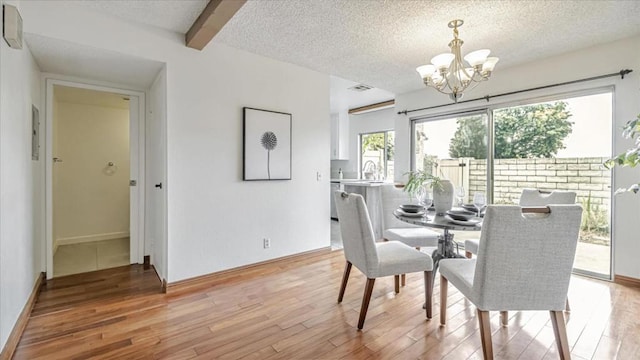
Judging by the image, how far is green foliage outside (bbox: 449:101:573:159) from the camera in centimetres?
331

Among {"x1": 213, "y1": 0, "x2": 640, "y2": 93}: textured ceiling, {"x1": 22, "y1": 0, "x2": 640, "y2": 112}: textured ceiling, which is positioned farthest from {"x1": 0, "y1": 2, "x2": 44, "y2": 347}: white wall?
{"x1": 213, "y1": 0, "x2": 640, "y2": 93}: textured ceiling

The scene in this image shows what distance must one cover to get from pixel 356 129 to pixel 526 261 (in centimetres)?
592

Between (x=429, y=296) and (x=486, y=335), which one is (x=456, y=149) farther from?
(x=486, y=335)

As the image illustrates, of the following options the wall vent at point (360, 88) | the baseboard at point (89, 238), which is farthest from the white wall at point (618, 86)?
the baseboard at point (89, 238)

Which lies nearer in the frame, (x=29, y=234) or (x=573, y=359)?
(x=573, y=359)

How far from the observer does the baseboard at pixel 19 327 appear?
171 centimetres

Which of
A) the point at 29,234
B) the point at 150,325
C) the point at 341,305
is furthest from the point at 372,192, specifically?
the point at 29,234

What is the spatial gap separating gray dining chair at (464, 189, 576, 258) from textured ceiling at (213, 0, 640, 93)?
146 centimetres

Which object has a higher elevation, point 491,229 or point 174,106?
point 174,106

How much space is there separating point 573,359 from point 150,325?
108 inches

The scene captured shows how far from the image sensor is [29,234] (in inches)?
94.2

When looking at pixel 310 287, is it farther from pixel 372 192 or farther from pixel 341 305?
pixel 372 192

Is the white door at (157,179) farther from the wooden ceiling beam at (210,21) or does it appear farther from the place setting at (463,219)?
the place setting at (463,219)

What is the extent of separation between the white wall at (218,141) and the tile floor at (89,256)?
53.7 inches
